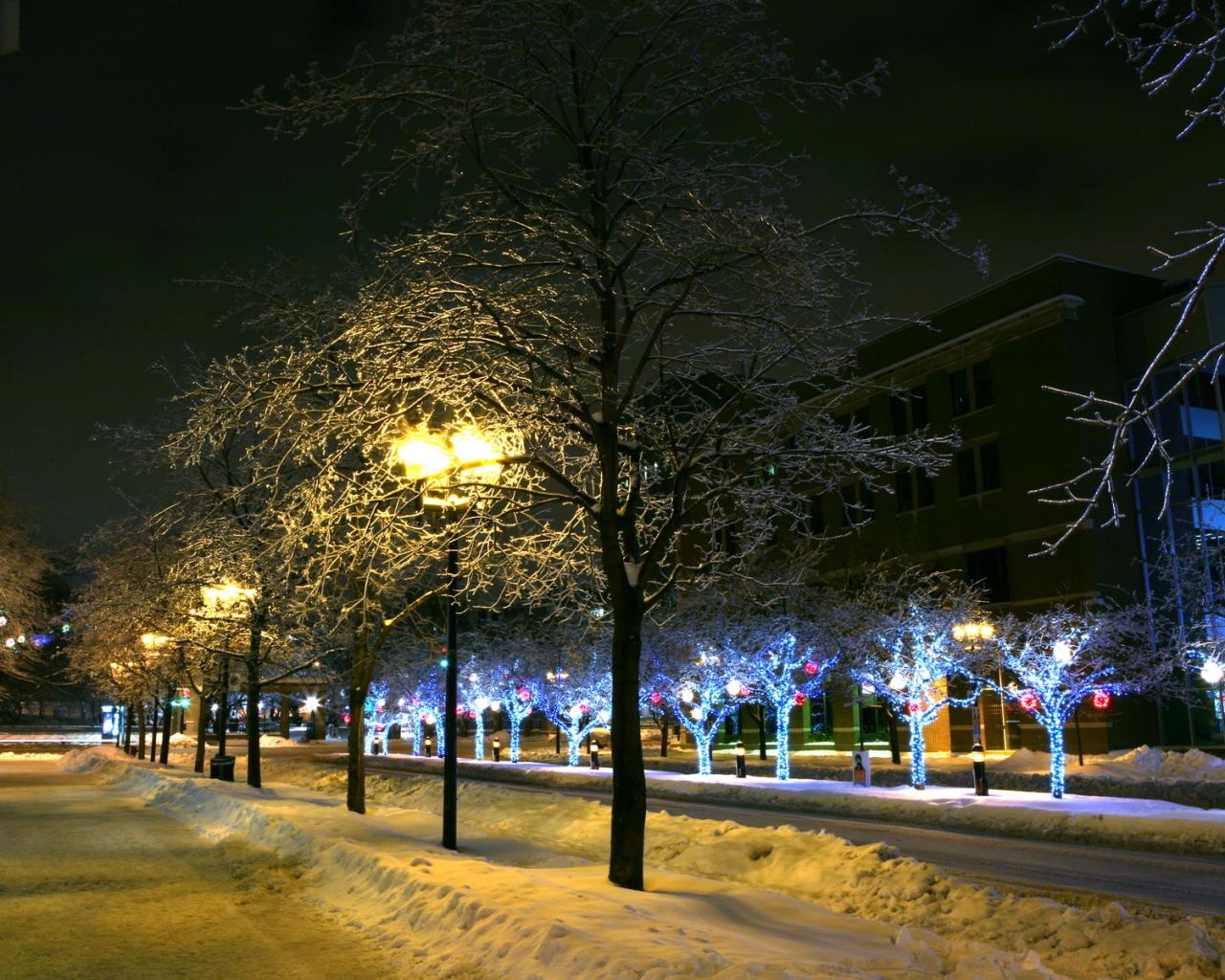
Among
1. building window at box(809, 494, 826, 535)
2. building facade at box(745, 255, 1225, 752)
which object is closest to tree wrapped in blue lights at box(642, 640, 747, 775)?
building facade at box(745, 255, 1225, 752)

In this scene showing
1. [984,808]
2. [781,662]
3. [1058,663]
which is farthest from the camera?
[781,662]

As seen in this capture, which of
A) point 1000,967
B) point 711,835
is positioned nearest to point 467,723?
point 711,835

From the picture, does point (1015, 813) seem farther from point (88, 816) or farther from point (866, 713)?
point (866, 713)

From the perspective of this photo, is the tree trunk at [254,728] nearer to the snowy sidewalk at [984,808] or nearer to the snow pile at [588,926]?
the snowy sidewalk at [984,808]

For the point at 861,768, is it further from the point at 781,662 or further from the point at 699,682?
the point at 699,682

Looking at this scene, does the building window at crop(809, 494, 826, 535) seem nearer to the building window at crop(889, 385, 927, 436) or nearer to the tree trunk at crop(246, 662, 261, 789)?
the building window at crop(889, 385, 927, 436)

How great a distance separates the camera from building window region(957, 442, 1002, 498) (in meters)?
46.1

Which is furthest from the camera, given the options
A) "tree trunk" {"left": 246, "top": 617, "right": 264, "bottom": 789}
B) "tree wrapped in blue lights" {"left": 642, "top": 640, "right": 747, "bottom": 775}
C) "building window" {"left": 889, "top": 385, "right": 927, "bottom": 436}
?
"building window" {"left": 889, "top": 385, "right": 927, "bottom": 436}

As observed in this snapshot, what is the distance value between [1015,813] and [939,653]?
7.48 m

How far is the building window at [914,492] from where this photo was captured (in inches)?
1941

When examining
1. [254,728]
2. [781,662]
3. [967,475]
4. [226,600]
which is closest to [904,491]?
[967,475]

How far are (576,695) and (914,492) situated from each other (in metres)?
17.7

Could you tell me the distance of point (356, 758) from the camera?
20875 millimetres

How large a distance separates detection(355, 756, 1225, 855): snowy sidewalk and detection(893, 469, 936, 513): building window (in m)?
18.5
